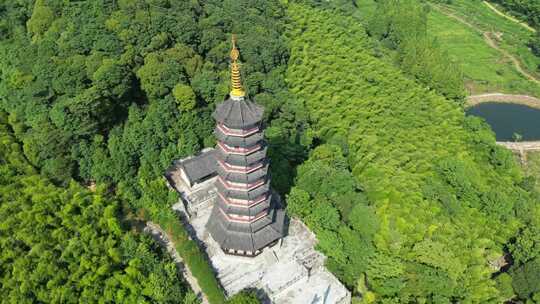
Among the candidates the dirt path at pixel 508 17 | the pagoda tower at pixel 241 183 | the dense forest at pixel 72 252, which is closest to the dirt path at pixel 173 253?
the dense forest at pixel 72 252

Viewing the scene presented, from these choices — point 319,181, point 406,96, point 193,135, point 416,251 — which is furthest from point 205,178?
point 406,96

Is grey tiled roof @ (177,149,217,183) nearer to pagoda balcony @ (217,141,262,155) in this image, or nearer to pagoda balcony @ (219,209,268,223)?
pagoda balcony @ (219,209,268,223)

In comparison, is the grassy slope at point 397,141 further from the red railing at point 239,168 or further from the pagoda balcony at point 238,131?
the pagoda balcony at point 238,131

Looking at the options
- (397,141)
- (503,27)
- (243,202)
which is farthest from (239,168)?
(503,27)

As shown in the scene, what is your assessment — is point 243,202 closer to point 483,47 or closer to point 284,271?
point 284,271

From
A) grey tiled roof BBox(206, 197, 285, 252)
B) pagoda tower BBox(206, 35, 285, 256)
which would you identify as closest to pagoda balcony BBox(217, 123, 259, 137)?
pagoda tower BBox(206, 35, 285, 256)

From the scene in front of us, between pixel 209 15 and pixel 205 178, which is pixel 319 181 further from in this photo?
pixel 209 15
